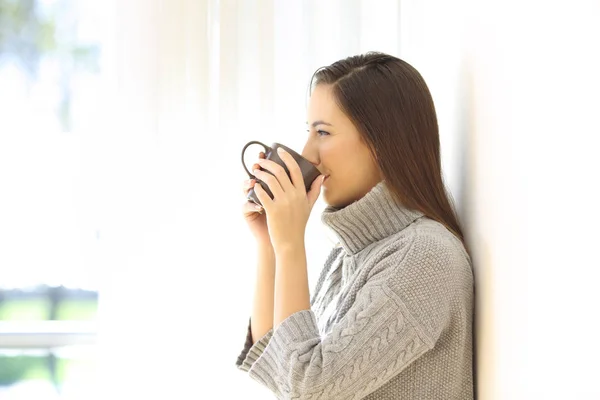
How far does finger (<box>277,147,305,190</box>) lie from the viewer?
1.25 meters

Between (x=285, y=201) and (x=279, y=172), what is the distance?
61 mm

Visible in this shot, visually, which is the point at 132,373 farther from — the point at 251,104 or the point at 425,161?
the point at 425,161

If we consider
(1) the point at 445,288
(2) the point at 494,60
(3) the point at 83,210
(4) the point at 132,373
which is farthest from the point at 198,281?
(2) the point at 494,60

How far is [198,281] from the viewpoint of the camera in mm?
1796

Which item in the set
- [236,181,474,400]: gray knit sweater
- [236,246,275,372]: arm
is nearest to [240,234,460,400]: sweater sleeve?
[236,181,474,400]: gray knit sweater

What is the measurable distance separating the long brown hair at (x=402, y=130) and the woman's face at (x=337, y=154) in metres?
0.02

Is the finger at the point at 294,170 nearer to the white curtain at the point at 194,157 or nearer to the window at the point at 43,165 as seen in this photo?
the white curtain at the point at 194,157

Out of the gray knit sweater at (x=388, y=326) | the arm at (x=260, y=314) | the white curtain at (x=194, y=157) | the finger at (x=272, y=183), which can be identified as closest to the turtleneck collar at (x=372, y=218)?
the gray knit sweater at (x=388, y=326)

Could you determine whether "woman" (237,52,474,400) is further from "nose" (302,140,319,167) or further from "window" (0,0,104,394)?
"window" (0,0,104,394)

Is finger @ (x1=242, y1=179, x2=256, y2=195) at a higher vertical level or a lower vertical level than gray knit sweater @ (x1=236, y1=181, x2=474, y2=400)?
higher

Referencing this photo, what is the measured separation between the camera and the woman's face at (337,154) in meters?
1.28

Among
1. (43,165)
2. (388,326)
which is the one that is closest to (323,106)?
(388,326)

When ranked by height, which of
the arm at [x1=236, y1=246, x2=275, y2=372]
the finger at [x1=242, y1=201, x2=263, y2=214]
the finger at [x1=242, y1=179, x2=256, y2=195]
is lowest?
the arm at [x1=236, y1=246, x2=275, y2=372]

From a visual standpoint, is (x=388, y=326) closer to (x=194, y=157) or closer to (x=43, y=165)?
(x=194, y=157)
